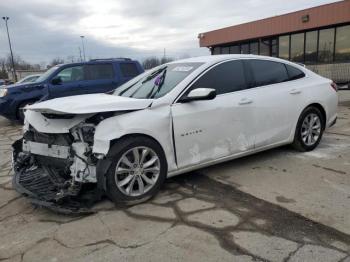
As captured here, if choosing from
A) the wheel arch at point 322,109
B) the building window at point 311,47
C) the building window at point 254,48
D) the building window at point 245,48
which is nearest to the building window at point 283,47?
the building window at point 311,47

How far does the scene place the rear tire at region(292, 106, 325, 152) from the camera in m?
5.71

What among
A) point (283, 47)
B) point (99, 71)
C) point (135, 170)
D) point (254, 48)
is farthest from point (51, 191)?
point (254, 48)

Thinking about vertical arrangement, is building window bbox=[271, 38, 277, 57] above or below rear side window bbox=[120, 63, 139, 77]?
above

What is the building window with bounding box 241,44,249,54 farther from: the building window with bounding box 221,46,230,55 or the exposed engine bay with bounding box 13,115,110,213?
the exposed engine bay with bounding box 13,115,110,213

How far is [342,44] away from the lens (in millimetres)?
19922

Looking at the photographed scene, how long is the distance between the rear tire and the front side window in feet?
24.1

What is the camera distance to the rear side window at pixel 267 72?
5254mm

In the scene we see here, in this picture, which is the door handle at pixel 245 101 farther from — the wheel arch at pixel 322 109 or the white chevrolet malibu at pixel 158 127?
the wheel arch at pixel 322 109

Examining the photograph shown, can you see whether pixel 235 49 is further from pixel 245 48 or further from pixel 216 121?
pixel 216 121

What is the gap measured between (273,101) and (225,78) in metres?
0.82

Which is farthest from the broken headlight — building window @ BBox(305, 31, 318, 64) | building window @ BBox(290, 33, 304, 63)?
building window @ BBox(290, 33, 304, 63)

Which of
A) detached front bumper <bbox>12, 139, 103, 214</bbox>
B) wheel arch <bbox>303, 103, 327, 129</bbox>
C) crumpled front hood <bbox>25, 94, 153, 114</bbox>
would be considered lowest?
detached front bumper <bbox>12, 139, 103, 214</bbox>

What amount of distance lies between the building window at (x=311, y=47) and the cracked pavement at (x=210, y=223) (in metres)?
18.0

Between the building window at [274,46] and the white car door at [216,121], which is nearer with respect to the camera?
the white car door at [216,121]
